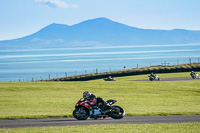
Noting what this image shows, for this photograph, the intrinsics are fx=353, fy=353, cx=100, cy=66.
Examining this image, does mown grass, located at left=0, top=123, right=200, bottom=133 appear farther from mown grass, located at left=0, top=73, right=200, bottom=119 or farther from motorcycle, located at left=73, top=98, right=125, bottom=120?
mown grass, located at left=0, top=73, right=200, bottom=119

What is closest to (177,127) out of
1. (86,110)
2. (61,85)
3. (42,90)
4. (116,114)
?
(116,114)

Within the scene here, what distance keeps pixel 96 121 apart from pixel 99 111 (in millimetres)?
620

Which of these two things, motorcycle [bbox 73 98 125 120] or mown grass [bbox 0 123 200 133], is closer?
mown grass [bbox 0 123 200 133]

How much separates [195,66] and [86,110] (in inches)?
2718

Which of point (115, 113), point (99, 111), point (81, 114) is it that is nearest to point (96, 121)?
point (99, 111)

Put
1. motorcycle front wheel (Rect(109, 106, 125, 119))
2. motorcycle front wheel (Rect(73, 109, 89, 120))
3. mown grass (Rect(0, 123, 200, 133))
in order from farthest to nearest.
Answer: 1. motorcycle front wheel (Rect(73, 109, 89, 120))
2. motorcycle front wheel (Rect(109, 106, 125, 119))
3. mown grass (Rect(0, 123, 200, 133))

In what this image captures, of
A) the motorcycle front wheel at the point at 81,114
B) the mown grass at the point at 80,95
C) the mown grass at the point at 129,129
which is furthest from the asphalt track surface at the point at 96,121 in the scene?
the mown grass at the point at 80,95

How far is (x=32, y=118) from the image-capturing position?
20594 mm

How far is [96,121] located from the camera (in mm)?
18578

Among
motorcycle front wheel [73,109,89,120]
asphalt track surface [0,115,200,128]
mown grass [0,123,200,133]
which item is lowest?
asphalt track surface [0,115,200,128]

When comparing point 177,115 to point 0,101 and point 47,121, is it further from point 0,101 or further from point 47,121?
point 0,101

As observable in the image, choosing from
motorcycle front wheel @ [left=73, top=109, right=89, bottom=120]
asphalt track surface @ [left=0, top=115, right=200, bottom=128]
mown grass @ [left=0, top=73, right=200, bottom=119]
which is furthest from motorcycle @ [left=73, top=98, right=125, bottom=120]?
mown grass @ [left=0, top=73, right=200, bottom=119]

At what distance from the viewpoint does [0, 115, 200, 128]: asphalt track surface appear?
18.0 metres

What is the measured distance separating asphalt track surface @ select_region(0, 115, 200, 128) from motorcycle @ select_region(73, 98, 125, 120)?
0.90 ft
